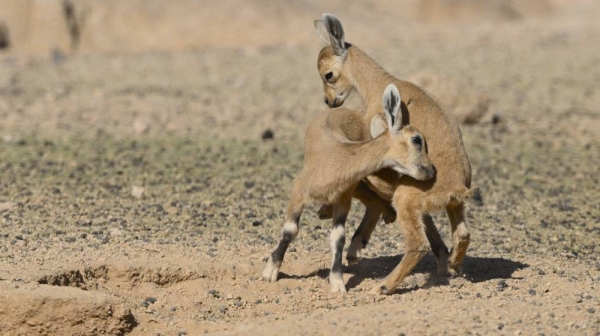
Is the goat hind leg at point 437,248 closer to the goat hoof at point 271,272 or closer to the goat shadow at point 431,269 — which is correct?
the goat shadow at point 431,269

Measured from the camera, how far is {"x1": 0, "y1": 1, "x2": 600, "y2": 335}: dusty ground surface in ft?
21.6

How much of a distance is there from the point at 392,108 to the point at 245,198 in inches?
120

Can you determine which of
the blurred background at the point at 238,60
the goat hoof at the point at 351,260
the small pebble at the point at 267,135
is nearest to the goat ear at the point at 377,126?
the goat hoof at the point at 351,260

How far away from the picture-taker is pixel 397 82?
25.5 feet

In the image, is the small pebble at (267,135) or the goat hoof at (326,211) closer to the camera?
the goat hoof at (326,211)

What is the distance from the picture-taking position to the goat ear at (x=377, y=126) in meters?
7.27

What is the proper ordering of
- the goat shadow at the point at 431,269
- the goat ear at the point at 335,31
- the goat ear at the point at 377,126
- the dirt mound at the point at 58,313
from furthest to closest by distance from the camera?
the goat ear at the point at 335,31, the goat shadow at the point at 431,269, the goat ear at the point at 377,126, the dirt mound at the point at 58,313

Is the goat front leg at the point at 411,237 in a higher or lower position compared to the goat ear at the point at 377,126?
lower

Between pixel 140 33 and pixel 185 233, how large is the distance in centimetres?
1282

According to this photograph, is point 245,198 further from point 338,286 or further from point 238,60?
point 238,60

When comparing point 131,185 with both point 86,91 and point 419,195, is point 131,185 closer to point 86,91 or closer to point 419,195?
point 419,195

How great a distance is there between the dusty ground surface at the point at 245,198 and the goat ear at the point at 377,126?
30.4 inches

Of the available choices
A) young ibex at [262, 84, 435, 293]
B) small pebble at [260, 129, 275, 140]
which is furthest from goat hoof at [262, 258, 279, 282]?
small pebble at [260, 129, 275, 140]

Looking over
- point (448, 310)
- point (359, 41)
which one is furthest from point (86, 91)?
point (448, 310)
